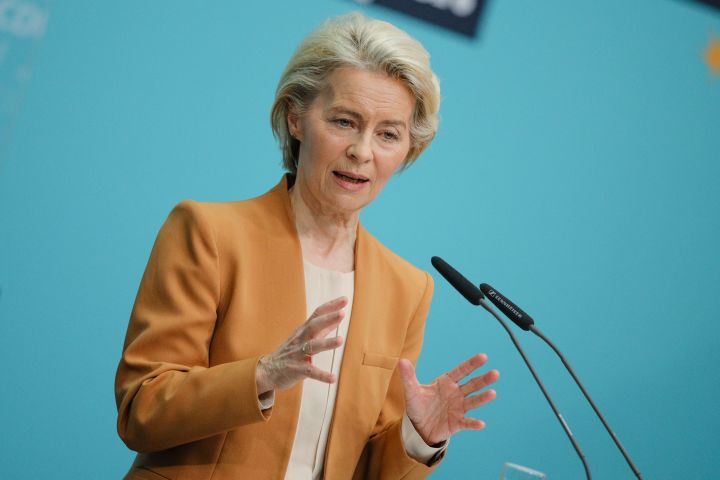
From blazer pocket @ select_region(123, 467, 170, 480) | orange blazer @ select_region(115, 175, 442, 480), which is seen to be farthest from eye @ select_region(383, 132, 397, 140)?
blazer pocket @ select_region(123, 467, 170, 480)

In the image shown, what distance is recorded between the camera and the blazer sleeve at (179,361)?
122 centimetres

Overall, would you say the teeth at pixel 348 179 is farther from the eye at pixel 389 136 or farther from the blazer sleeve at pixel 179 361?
the blazer sleeve at pixel 179 361

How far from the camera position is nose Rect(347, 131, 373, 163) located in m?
A: 1.49

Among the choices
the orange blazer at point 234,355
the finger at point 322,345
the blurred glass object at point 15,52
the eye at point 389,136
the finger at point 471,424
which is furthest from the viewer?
the blurred glass object at point 15,52

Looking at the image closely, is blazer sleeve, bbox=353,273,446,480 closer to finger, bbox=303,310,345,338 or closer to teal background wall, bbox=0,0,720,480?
finger, bbox=303,310,345,338

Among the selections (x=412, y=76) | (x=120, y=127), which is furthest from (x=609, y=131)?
(x=120, y=127)

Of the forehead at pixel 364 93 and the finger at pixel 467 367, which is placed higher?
the forehead at pixel 364 93

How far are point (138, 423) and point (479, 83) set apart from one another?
2015 mm

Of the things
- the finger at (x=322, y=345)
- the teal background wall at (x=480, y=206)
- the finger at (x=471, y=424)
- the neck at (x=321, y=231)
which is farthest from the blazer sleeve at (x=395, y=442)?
the teal background wall at (x=480, y=206)

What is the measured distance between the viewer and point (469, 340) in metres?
2.76

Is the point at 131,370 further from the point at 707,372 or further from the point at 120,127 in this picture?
the point at 707,372

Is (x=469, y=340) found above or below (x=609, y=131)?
below

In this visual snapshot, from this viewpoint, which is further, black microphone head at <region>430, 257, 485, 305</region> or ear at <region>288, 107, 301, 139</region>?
ear at <region>288, 107, 301, 139</region>

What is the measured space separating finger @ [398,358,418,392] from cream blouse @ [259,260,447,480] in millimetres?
95
